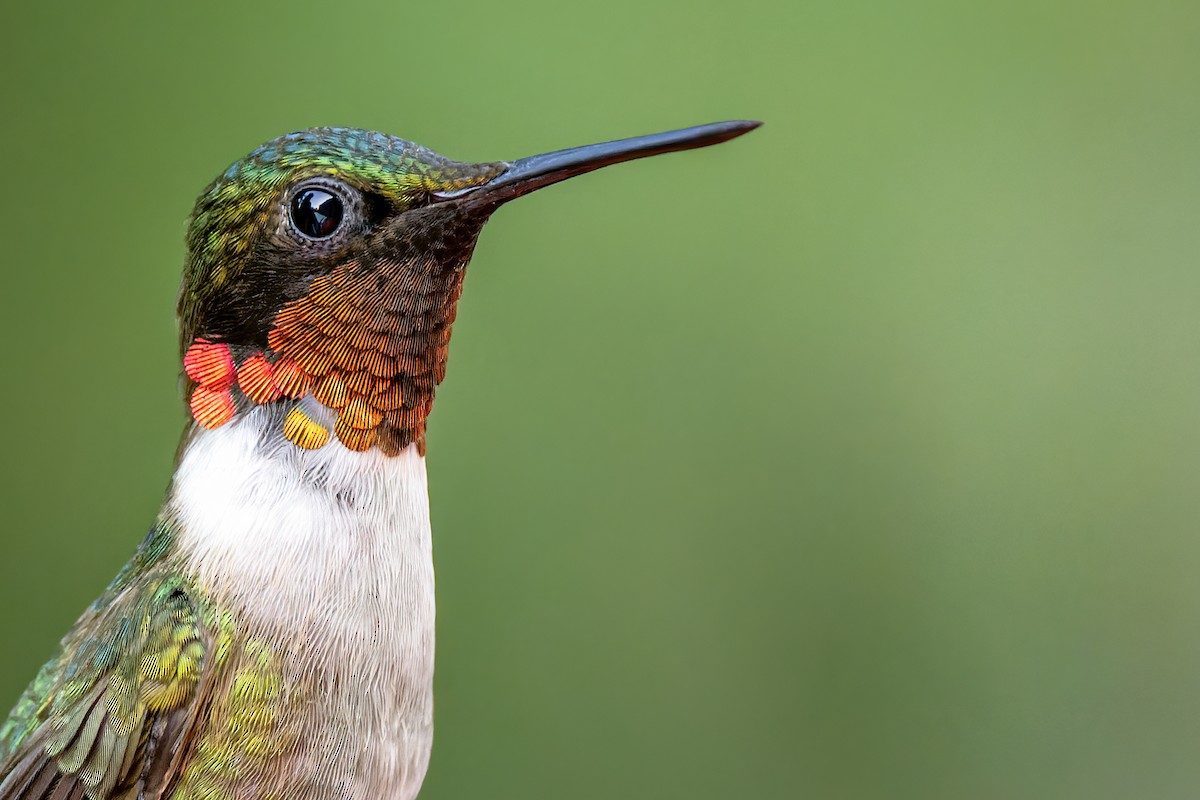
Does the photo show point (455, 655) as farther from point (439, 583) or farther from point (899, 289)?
point (899, 289)

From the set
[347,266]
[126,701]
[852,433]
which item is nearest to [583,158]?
[347,266]

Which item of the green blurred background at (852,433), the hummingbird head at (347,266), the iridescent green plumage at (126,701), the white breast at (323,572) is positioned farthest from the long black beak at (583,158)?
the green blurred background at (852,433)

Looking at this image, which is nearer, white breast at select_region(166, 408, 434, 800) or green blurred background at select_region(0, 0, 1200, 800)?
white breast at select_region(166, 408, 434, 800)

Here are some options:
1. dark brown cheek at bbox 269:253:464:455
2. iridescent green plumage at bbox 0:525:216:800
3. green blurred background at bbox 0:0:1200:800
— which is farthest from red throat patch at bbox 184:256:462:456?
green blurred background at bbox 0:0:1200:800

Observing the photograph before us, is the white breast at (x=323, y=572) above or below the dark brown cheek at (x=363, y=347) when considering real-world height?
below

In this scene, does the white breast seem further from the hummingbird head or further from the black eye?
the black eye

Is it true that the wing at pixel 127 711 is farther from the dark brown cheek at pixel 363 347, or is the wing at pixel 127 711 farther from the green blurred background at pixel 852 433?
the green blurred background at pixel 852 433

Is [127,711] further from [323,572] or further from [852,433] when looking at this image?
[852,433]

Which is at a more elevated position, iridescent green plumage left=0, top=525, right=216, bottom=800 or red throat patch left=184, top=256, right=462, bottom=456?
red throat patch left=184, top=256, right=462, bottom=456
